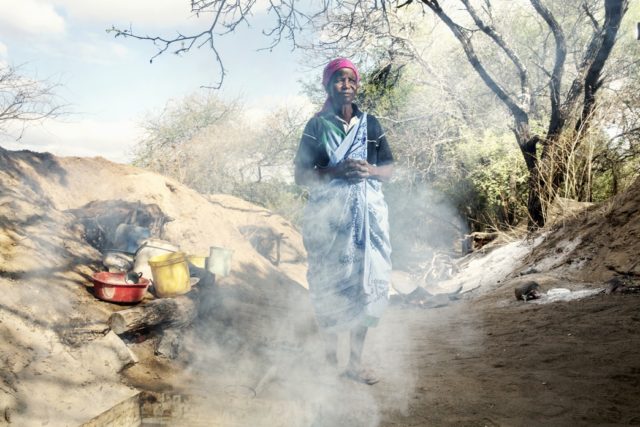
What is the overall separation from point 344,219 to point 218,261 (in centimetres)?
451

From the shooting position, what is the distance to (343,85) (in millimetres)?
2984

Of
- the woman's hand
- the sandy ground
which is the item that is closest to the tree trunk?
the sandy ground

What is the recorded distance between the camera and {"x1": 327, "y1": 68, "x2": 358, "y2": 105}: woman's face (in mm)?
2982

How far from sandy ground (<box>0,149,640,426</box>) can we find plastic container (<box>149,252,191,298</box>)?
49 cm

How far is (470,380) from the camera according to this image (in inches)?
109

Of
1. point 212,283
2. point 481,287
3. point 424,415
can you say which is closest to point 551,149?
point 481,287

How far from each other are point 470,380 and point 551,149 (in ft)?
18.2

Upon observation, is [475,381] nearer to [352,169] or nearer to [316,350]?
[352,169]

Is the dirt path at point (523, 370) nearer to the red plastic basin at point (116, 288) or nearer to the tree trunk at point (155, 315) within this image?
the tree trunk at point (155, 315)

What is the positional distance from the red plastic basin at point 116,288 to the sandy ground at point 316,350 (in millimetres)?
113

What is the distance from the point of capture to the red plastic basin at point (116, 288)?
4.28 metres

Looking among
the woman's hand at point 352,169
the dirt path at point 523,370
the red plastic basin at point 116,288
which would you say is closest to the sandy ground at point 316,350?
the dirt path at point 523,370

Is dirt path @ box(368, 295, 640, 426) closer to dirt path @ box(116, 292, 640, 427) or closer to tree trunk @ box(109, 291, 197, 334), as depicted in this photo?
dirt path @ box(116, 292, 640, 427)

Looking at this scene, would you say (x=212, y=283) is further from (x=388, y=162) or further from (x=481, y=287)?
(x=481, y=287)
